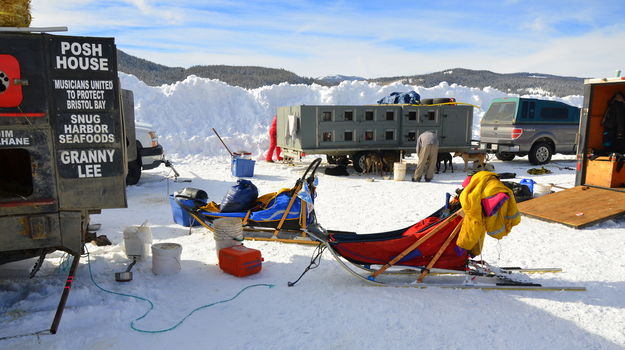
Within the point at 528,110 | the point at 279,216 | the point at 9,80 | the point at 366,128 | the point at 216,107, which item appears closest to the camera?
the point at 9,80

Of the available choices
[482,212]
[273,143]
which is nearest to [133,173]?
[273,143]

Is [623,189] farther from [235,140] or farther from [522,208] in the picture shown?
[235,140]

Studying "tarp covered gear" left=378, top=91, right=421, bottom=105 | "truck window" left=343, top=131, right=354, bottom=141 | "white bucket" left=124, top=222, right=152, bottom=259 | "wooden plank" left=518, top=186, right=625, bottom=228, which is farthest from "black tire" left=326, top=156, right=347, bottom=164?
"white bucket" left=124, top=222, right=152, bottom=259

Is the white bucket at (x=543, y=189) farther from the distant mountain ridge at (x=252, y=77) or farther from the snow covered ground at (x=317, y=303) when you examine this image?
the distant mountain ridge at (x=252, y=77)

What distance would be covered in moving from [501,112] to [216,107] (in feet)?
44.7

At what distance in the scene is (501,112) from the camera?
15211 millimetres

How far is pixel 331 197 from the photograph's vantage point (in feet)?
32.6

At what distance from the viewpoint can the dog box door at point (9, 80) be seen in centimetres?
362

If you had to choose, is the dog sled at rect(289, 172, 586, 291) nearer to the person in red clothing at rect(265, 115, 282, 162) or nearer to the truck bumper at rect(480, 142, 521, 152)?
the truck bumper at rect(480, 142, 521, 152)

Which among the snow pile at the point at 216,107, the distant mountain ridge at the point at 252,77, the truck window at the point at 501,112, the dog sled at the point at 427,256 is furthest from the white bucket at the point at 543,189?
the distant mountain ridge at the point at 252,77

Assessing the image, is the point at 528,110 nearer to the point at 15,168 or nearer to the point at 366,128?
the point at 366,128

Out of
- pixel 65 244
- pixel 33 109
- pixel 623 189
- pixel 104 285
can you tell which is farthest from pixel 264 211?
pixel 623 189

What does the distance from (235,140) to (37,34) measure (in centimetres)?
1522

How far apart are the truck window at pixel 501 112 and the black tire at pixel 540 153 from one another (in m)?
1.37
